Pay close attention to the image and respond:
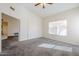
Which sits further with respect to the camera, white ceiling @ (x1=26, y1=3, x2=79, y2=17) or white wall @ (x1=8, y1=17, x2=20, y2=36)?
white wall @ (x1=8, y1=17, x2=20, y2=36)

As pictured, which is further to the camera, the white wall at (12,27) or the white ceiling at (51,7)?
the white wall at (12,27)

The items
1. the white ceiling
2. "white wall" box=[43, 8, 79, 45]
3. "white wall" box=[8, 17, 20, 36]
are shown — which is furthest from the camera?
"white wall" box=[43, 8, 79, 45]

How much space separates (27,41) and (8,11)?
160 centimetres

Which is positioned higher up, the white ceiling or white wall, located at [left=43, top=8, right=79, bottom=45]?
the white ceiling

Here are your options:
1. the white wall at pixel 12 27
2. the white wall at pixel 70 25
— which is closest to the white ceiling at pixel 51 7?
the white wall at pixel 70 25

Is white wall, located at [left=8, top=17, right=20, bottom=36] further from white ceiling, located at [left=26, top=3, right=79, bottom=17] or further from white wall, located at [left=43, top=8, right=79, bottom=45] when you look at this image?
white wall, located at [left=43, top=8, right=79, bottom=45]

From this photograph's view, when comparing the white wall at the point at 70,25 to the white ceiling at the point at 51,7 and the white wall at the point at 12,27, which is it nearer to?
the white ceiling at the point at 51,7

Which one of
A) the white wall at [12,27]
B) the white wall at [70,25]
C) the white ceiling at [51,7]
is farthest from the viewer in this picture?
the white wall at [70,25]

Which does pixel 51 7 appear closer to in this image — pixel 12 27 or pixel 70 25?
pixel 12 27

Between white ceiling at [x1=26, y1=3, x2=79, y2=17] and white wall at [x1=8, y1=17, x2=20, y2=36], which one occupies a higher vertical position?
white ceiling at [x1=26, y1=3, x2=79, y2=17]

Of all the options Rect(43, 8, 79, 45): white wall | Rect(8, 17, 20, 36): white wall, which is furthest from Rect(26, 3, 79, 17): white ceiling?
Rect(8, 17, 20, 36): white wall

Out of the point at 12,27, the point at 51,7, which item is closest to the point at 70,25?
the point at 51,7

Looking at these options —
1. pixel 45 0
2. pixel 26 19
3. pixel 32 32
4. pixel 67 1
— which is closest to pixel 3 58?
pixel 45 0

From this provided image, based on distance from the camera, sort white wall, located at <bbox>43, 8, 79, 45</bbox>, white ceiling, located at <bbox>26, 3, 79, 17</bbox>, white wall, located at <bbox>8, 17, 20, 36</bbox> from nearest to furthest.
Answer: white ceiling, located at <bbox>26, 3, 79, 17</bbox> < white wall, located at <bbox>8, 17, 20, 36</bbox> < white wall, located at <bbox>43, 8, 79, 45</bbox>
